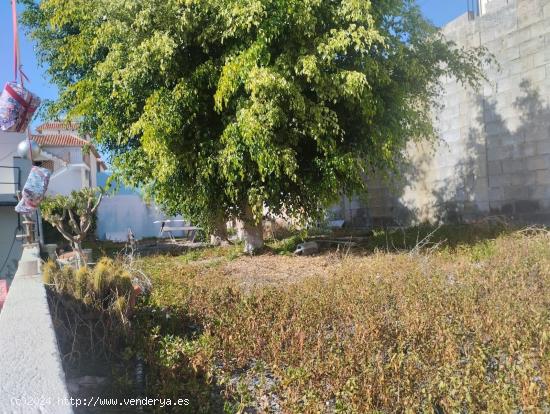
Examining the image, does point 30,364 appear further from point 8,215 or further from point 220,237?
point 220,237

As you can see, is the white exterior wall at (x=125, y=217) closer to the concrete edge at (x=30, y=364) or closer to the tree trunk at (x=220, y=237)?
the tree trunk at (x=220, y=237)

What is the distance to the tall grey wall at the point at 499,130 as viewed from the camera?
7.71m

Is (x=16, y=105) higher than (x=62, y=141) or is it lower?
lower

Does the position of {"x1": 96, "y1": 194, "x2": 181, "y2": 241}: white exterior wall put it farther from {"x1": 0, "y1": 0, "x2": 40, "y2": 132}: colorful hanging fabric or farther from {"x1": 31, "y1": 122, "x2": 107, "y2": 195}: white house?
{"x1": 0, "y1": 0, "x2": 40, "y2": 132}: colorful hanging fabric

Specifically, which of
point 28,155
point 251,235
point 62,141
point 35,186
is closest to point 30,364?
point 35,186

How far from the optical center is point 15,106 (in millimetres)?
5156

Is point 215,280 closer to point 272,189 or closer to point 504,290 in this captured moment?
point 272,189

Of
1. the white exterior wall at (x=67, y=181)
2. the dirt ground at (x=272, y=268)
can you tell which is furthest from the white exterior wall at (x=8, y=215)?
the white exterior wall at (x=67, y=181)

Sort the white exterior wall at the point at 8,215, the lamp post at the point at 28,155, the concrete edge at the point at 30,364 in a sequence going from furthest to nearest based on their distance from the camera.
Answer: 1. the white exterior wall at the point at 8,215
2. the lamp post at the point at 28,155
3. the concrete edge at the point at 30,364

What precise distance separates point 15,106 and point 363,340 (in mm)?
4189

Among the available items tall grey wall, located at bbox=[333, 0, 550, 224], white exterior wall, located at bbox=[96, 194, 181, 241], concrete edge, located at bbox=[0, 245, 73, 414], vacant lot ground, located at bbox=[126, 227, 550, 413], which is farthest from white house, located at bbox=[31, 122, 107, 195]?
concrete edge, located at bbox=[0, 245, 73, 414]

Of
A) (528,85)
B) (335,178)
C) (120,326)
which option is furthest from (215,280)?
(528,85)

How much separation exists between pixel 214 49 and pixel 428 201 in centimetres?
553

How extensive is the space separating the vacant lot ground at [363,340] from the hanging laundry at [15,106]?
2.25m
